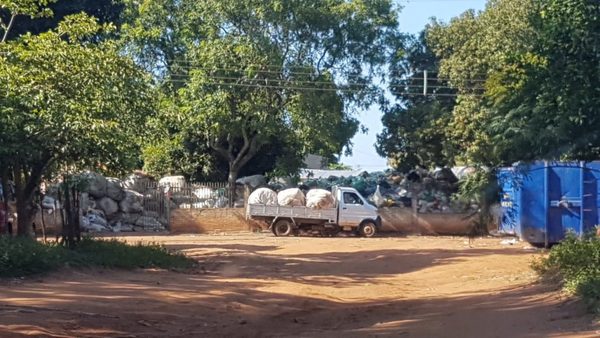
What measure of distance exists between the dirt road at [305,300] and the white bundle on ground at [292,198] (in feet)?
32.3

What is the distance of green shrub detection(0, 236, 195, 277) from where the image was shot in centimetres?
1845

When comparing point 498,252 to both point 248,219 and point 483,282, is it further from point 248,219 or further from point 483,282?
point 248,219

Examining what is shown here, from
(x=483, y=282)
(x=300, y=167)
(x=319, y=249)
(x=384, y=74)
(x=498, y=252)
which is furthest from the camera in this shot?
(x=384, y=74)

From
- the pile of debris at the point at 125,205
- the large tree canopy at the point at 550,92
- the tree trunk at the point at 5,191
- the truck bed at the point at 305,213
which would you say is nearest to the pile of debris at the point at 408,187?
the truck bed at the point at 305,213

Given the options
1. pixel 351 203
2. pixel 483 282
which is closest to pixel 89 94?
pixel 483 282

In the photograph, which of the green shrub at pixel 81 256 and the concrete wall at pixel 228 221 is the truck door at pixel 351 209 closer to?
the concrete wall at pixel 228 221

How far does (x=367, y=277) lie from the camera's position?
2288cm

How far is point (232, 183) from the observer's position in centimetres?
4253

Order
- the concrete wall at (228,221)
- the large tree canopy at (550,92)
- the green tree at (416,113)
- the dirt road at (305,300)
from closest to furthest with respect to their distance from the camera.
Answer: the large tree canopy at (550,92), the dirt road at (305,300), the concrete wall at (228,221), the green tree at (416,113)

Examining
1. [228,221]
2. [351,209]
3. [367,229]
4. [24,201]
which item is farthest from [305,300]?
[228,221]

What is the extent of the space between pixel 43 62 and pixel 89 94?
4.21 ft

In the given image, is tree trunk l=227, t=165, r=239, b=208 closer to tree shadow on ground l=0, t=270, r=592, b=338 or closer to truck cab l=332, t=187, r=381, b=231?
truck cab l=332, t=187, r=381, b=231

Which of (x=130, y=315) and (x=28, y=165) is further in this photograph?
(x=28, y=165)

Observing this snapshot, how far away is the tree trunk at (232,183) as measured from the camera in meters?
41.5
